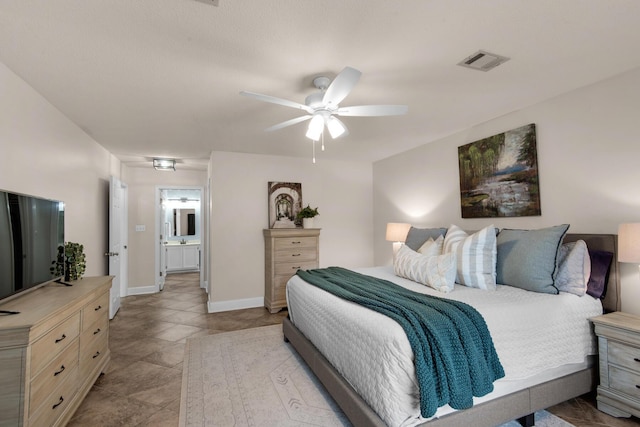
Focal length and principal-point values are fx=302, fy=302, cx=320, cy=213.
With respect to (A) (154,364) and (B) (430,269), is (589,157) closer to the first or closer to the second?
(B) (430,269)

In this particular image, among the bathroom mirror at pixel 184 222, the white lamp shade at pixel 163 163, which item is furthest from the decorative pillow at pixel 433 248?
the bathroom mirror at pixel 184 222

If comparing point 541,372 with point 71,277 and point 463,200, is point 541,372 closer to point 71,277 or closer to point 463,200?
point 463,200

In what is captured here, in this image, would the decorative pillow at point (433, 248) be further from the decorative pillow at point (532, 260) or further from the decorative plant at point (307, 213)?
the decorative plant at point (307, 213)

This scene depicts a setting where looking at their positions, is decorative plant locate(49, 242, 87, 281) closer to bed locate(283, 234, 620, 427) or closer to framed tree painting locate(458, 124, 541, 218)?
bed locate(283, 234, 620, 427)

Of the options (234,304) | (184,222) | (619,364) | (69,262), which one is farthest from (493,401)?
(184,222)

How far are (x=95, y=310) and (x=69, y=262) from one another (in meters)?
0.51

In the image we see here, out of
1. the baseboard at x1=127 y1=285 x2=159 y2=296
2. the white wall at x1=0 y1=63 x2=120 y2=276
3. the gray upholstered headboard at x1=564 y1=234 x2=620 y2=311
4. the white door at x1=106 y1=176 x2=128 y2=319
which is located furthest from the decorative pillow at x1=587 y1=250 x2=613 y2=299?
the baseboard at x1=127 y1=285 x2=159 y2=296

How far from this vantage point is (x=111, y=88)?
2.39 metres

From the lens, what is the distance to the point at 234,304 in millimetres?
4477

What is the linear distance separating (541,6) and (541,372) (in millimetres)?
2078

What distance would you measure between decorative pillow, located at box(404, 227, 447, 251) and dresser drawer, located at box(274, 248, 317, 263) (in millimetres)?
1494

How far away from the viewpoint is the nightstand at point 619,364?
6.07 ft

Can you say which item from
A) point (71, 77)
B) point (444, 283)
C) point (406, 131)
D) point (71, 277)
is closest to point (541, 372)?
point (444, 283)

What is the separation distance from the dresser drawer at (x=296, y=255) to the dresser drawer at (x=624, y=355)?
130 inches
